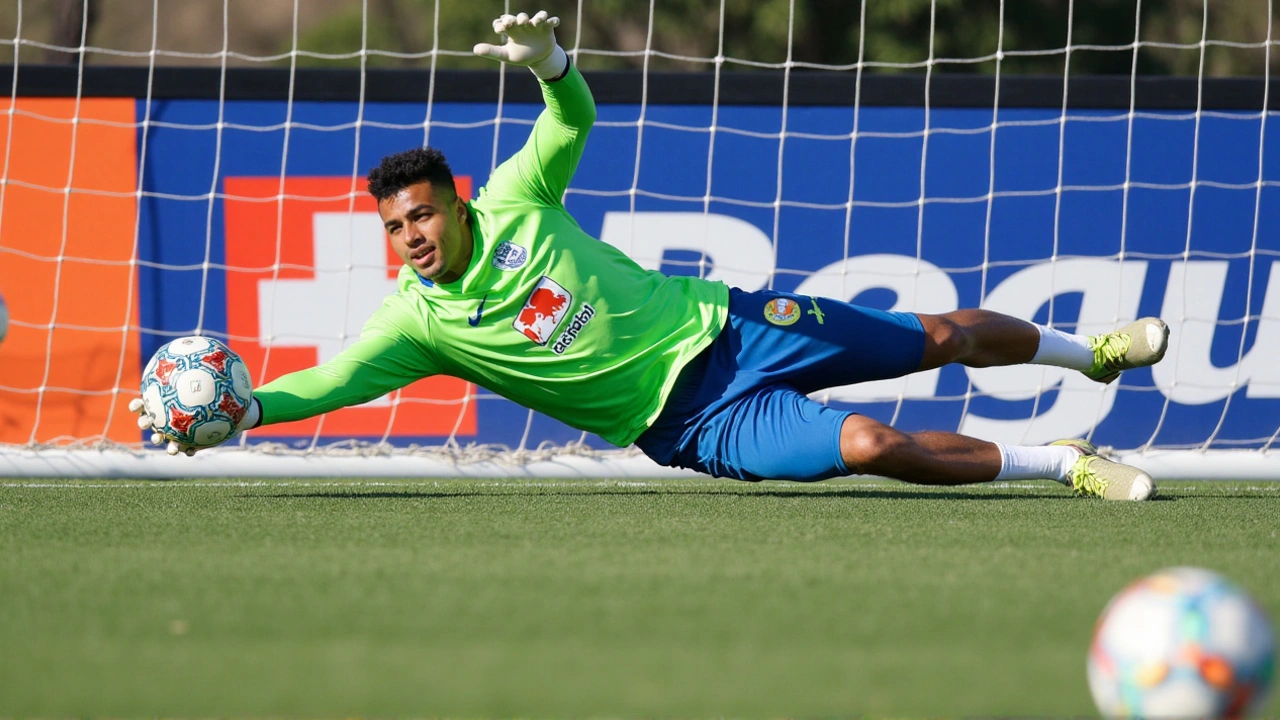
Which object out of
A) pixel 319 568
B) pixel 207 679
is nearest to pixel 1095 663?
pixel 207 679

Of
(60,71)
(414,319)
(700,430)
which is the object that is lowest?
(700,430)

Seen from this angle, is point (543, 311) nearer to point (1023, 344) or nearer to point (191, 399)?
point (191, 399)

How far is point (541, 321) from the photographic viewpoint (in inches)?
174

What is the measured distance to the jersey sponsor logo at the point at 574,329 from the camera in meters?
4.44

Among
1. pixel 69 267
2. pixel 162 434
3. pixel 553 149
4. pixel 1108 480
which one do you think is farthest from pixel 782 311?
pixel 69 267

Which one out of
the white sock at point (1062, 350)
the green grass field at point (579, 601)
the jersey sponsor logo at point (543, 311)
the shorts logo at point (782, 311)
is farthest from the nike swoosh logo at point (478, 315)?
the white sock at point (1062, 350)

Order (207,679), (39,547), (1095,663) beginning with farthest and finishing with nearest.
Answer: (39,547) < (207,679) < (1095,663)

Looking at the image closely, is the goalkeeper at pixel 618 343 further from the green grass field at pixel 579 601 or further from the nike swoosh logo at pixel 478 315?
the green grass field at pixel 579 601

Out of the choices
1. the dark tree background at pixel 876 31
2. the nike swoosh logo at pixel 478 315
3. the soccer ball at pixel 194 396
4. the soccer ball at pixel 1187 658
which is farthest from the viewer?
the dark tree background at pixel 876 31

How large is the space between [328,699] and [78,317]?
5.29 metres

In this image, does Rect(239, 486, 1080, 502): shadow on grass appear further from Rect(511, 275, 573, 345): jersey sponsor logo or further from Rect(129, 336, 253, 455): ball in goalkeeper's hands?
Rect(511, 275, 573, 345): jersey sponsor logo

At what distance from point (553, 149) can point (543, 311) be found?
0.54 metres

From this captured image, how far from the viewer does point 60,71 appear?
671 cm

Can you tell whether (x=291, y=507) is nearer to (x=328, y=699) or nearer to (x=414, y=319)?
(x=414, y=319)
